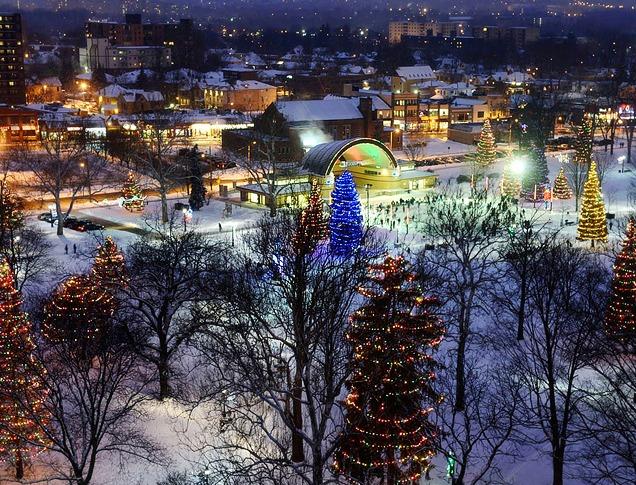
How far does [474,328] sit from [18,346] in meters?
12.1

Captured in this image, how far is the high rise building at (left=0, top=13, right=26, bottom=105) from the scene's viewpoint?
86.7 m

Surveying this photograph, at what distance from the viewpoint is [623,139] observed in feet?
209

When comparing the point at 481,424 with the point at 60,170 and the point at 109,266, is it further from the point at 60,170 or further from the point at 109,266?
the point at 60,170

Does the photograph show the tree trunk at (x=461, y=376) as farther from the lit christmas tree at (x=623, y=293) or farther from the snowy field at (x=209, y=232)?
the lit christmas tree at (x=623, y=293)

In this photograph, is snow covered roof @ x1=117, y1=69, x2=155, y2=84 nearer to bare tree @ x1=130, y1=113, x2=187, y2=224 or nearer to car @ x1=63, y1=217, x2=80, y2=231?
bare tree @ x1=130, y1=113, x2=187, y2=224

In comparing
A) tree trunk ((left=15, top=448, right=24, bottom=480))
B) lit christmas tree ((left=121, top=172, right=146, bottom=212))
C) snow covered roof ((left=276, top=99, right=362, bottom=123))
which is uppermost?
snow covered roof ((left=276, top=99, right=362, bottom=123))

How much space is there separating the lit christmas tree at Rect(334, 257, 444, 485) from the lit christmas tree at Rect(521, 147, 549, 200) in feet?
95.1

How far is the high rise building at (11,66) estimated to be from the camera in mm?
86688

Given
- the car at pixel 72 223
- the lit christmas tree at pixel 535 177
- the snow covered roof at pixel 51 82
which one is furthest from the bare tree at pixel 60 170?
the snow covered roof at pixel 51 82

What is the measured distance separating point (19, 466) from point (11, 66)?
79641 millimetres

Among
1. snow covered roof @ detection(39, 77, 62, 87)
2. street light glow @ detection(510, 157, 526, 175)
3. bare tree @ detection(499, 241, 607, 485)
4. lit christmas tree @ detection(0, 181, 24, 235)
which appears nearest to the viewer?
bare tree @ detection(499, 241, 607, 485)

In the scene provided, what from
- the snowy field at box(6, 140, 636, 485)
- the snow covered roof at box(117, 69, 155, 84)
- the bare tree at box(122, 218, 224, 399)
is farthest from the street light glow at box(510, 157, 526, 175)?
the snow covered roof at box(117, 69, 155, 84)

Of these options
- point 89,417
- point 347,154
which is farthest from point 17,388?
point 347,154

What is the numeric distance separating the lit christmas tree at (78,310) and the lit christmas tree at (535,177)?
89.0ft
